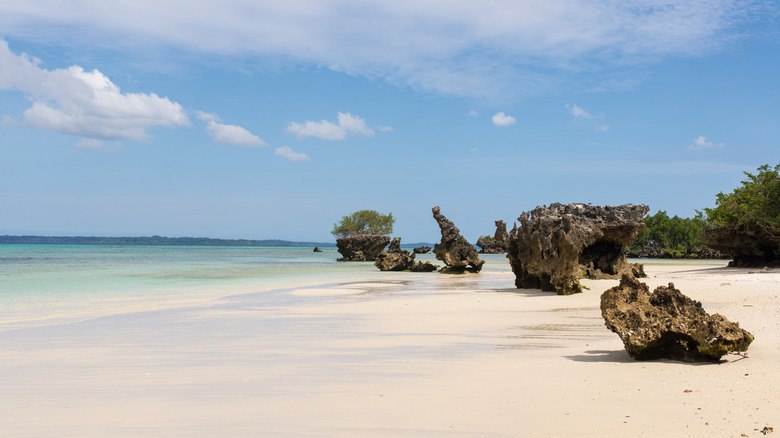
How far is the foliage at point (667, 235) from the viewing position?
187ft

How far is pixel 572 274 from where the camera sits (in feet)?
46.5

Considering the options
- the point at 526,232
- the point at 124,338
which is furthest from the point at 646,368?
the point at 526,232

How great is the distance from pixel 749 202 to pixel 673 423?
23.6 m

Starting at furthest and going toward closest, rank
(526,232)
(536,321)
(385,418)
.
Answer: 1. (526,232)
2. (536,321)
3. (385,418)

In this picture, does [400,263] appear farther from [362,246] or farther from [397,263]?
[362,246]

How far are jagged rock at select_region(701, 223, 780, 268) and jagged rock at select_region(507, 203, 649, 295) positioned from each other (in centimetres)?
700

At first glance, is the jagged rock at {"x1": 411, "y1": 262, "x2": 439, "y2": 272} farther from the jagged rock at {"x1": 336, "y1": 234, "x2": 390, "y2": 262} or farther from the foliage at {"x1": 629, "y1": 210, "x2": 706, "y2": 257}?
the foliage at {"x1": 629, "y1": 210, "x2": 706, "y2": 257}

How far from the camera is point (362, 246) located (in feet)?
→ 159

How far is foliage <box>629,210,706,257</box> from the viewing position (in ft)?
187

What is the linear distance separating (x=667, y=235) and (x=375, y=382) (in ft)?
204

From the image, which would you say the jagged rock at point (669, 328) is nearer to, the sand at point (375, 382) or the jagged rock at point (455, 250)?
the sand at point (375, 382)

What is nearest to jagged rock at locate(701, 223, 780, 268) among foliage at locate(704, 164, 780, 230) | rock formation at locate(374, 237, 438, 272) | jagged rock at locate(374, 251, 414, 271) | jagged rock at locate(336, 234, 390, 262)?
foliage at locate(704, 164, 780, 230)

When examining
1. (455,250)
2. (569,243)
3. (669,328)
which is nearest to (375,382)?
(669,328)

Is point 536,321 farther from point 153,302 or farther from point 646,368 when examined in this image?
point 153,302
